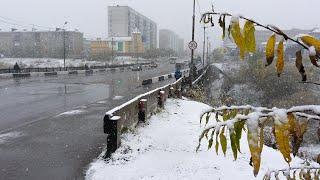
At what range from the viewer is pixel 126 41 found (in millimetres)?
180125

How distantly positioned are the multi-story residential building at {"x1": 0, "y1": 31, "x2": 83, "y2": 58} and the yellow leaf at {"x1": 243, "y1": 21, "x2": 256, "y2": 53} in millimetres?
152185

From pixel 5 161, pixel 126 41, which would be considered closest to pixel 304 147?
pixel 5 161

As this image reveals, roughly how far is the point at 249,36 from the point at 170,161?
7881mm

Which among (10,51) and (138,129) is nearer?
(138,129)

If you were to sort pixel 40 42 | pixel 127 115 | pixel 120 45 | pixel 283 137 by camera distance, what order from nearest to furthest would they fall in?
pixel 283 137 < pixel 127 115 < pixel 40 42 < pixel 120 45

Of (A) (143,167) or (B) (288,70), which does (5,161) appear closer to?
(A) (143,167)

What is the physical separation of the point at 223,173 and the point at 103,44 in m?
173

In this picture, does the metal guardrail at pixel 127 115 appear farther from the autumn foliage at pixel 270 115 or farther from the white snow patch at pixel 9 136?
the autumn foliage at pixel 270 115

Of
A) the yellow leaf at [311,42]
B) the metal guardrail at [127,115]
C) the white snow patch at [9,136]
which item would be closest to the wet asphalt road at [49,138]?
the white snow patch at [9,136]

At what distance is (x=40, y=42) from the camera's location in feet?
548

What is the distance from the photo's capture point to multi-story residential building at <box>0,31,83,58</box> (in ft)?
508

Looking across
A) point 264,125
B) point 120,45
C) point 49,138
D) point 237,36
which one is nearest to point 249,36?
point 237,36

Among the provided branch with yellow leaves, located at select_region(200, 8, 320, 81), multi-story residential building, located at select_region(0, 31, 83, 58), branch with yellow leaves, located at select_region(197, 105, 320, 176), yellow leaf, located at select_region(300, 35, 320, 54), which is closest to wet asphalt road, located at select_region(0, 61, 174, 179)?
branch with yellow leaves, located at select_region(197, 105, 320, 176)

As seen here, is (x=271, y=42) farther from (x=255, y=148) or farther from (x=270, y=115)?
(x=255, y=148)
